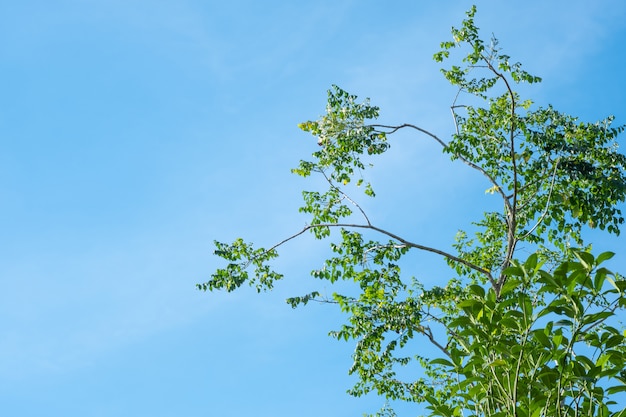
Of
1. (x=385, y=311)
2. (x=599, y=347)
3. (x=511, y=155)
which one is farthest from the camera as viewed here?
(x=511, y=155)

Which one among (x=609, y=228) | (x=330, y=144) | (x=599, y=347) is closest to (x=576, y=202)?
(x=609, y=228)

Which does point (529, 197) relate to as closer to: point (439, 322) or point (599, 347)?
point (439, 322)

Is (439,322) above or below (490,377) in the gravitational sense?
above

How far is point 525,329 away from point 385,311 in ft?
18.5

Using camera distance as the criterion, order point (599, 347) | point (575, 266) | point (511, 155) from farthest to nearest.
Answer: point (511, 155) → point (599, 347) → point (575, 266)

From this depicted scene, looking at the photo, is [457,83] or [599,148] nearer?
[599,148]

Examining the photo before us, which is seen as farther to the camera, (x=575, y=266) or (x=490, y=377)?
(x=490, y=377)

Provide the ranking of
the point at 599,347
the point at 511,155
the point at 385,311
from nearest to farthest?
the point at 599,347 < the point at 385,311 < the point at 511,155

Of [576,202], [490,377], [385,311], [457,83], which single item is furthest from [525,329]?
[457,83]

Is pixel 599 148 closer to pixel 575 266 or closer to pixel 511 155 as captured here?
pixel 511 155

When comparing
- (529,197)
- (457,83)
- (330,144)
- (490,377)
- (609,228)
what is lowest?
(490,377)

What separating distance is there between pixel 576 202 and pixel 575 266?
6396 millimetres

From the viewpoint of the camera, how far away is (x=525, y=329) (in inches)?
115

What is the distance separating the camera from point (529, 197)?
30.4 ft
